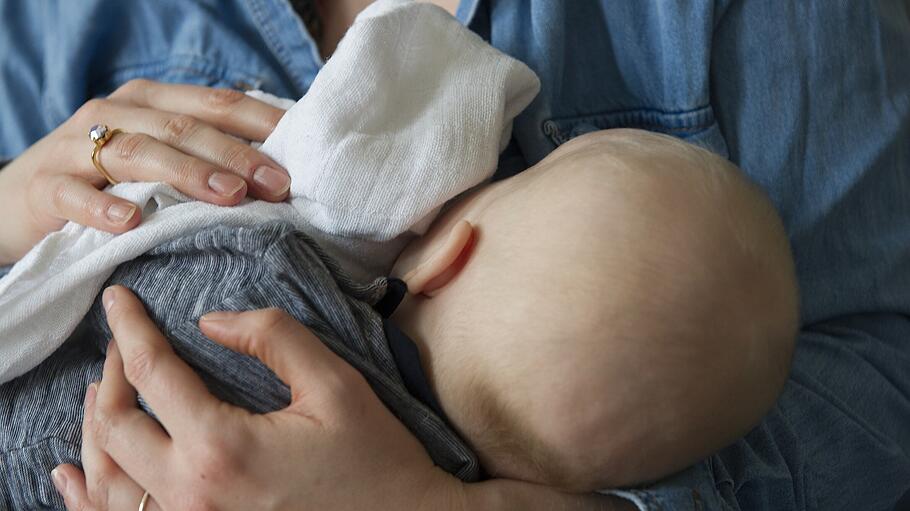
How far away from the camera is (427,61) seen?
2.85 ft

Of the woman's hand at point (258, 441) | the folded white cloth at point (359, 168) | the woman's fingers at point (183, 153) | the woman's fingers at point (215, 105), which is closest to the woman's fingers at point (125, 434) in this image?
the woman's hand at point (258, 441)

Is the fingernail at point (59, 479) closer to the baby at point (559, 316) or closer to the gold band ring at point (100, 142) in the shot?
the baby at point (559, 316)

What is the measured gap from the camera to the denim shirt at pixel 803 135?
2.98 ft

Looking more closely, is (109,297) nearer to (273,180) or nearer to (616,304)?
(273,180)

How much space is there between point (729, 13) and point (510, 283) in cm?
49

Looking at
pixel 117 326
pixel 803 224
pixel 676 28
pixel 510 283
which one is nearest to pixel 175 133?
pixel 117 326

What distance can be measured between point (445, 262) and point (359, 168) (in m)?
0.14

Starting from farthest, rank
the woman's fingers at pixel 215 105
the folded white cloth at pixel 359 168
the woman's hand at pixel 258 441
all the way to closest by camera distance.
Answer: the woman's fingers at pixel 215 105
the folded white cloth at pixel 359 168
the woman's hand at pixel 258 441

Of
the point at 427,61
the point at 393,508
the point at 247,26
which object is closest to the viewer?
the point at 393,508

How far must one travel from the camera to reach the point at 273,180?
2.64 ft

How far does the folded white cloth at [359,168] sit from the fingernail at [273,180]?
1cm

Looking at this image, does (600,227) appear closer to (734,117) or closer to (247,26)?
(734,117)

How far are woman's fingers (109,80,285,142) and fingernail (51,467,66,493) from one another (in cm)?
39

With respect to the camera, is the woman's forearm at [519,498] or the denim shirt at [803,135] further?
the denim shirt at [803,135]
